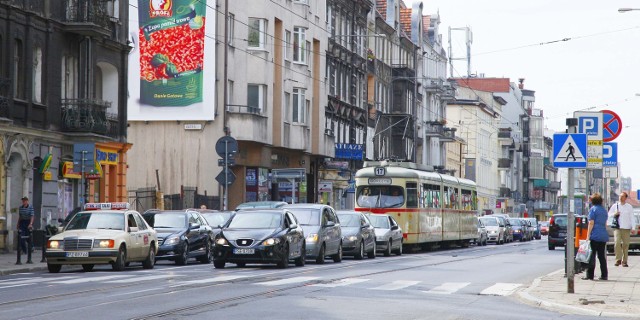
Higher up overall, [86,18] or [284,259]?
[86,18]

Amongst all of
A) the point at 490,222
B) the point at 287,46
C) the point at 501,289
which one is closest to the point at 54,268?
the point at 501,289

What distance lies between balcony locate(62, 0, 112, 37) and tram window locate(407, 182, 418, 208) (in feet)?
40.5

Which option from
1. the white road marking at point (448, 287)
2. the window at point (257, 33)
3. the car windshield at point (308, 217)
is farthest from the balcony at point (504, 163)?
the white road marking at point (448, 287)

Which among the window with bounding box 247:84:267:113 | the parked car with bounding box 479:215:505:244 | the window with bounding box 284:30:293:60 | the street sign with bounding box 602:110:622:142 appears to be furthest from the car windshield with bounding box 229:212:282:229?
the parked car with bounding box 479:215:505:244

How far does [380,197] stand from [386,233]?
4927mm

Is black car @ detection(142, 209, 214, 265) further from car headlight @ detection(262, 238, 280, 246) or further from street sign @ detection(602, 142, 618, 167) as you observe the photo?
street sign @ detection(602, 142, 618, 167)

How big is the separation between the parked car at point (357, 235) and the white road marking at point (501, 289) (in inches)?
520

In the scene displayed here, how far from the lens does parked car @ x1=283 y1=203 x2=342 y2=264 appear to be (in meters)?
34.1

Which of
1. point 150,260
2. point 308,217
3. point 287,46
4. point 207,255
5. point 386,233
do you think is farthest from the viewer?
point 287,46

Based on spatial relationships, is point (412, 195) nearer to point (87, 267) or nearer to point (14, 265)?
point (87, 267)

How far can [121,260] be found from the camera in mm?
29891

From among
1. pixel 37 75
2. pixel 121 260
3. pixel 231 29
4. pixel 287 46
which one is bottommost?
pixel 121 260

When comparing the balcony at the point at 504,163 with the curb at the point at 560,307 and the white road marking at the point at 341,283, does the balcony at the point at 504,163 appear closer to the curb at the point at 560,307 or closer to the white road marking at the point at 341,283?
the white road marking at the point at 341,283

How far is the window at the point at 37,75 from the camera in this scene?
134ft
